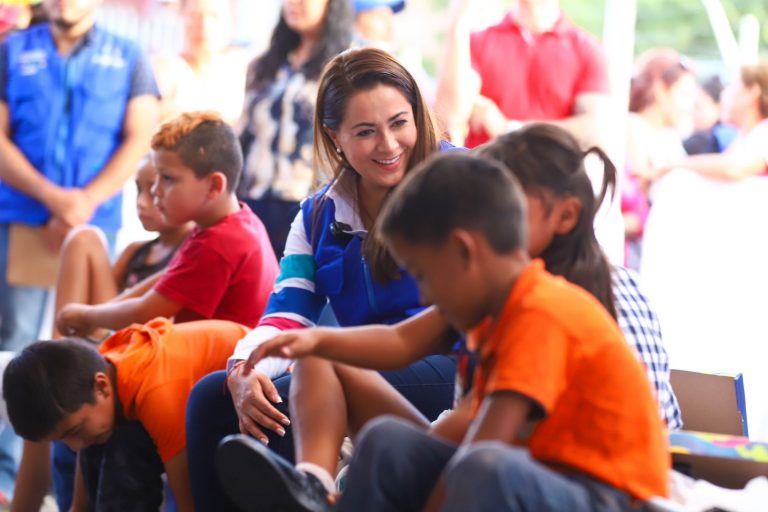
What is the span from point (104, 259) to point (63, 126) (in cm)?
83

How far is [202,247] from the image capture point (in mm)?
2619

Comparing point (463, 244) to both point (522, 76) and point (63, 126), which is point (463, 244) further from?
point (63, 126)

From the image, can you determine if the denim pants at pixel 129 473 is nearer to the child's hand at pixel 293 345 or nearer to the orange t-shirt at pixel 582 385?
the child's hand at pixel 293 345

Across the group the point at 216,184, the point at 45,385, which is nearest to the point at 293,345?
the point at 45,385

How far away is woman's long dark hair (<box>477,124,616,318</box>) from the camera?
166cm

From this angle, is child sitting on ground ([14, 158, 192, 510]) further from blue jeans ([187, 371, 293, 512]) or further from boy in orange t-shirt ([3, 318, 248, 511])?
blue jeans ([187, 371, 293, 512])

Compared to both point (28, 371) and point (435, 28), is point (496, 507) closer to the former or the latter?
point (28, 371)

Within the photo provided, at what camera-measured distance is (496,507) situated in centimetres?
130

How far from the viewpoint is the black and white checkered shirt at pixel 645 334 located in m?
1.82

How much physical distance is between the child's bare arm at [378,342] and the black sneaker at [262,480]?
0.14 m

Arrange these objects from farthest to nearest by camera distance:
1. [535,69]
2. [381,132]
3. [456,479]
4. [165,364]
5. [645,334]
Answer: [535,69]
[165,364]
[381,132]
[645,334]
[456,479]

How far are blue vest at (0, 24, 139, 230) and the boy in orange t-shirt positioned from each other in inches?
52.0

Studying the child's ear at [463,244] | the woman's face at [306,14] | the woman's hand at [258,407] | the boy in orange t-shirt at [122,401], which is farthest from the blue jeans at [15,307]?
the child's ear at [463,244]

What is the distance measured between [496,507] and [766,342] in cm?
257
